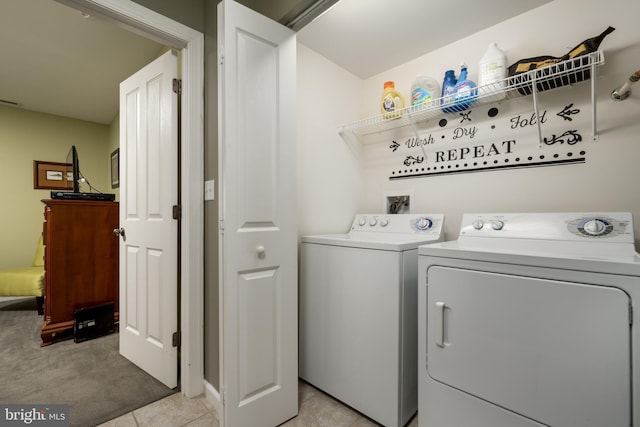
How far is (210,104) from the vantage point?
1541 mm

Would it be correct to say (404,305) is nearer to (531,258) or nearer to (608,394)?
(531,258)

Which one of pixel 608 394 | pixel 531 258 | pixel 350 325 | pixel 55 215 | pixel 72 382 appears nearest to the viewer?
pixel 608 394

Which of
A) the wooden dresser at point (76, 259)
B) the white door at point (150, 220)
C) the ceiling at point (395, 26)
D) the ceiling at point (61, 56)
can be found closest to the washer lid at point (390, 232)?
the white door at point (150, 220)

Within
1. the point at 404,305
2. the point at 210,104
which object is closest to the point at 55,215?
the point at 210,104

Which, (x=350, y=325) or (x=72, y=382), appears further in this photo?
(x=72, y=382)

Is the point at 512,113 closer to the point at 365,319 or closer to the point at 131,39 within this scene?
the point at 365,319

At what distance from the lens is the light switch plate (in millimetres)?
1525

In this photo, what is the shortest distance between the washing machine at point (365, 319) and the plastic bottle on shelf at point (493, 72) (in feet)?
2.43

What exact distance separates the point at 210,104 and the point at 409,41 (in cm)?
133

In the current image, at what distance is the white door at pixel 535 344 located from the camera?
83 cm

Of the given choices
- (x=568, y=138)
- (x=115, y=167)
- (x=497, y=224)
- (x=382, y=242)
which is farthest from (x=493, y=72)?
(x=115, y=167)

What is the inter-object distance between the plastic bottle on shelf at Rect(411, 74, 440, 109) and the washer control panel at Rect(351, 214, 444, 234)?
0.71m

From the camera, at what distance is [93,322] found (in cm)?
236

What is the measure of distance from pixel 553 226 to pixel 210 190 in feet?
5.60
